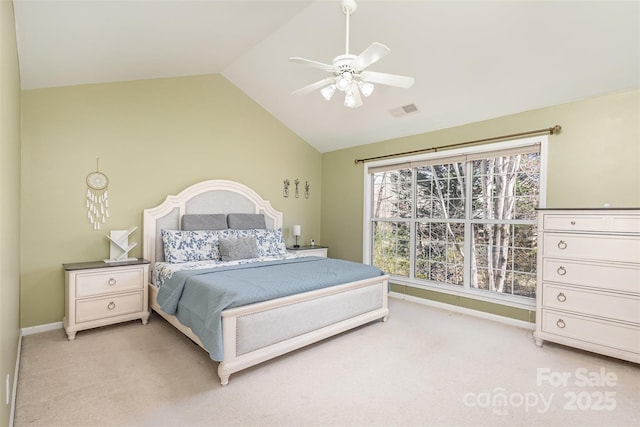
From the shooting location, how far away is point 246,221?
4.39 metres

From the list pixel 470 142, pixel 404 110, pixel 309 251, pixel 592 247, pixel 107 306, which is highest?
pixel 404 110

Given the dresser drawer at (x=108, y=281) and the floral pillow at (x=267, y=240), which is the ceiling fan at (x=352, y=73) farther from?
the dresser drawer at (x=108, y=281)

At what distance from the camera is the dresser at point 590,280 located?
100 inches

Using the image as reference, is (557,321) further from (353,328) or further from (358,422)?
(358,422)

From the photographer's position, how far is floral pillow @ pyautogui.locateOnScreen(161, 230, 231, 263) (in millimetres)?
3602

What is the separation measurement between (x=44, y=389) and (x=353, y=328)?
2458 millimetres

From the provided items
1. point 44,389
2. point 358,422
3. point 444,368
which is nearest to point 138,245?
point 44,389

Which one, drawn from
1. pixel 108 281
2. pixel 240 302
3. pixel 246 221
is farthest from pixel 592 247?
pixel 108 281

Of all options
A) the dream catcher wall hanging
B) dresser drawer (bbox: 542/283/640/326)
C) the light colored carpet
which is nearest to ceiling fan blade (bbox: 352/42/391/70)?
the light colored carpet

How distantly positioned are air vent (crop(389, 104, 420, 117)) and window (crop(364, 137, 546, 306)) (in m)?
0.62

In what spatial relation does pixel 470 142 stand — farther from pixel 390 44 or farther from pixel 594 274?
pixel 594 274

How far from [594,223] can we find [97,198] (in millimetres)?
4718

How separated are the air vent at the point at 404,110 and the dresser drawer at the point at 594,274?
6.94ft

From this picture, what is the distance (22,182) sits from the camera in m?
3.09
